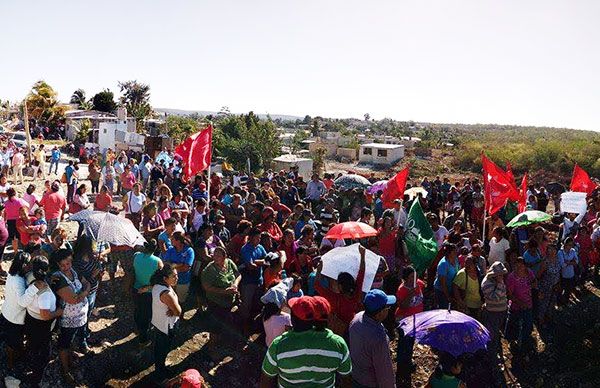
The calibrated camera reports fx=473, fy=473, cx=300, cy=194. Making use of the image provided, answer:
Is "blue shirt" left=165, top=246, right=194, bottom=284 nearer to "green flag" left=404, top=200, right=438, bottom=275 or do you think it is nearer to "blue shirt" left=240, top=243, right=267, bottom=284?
"blue shirt" left=240, top=243, right=267, bottom=284

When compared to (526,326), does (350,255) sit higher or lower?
higher

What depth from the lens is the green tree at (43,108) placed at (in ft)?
136

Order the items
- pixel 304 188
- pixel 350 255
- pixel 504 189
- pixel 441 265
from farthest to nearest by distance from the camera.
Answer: pixel 304 188
pixel 504 189
pixel 441 265
pixel 350 255

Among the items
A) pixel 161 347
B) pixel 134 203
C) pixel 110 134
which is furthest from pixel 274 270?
pixel 110 134

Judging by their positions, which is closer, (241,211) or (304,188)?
(241,211)

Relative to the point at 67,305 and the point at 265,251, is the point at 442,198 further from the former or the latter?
the point at 67,305

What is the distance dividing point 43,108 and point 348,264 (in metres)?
43.8

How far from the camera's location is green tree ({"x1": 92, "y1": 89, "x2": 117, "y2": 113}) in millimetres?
55169

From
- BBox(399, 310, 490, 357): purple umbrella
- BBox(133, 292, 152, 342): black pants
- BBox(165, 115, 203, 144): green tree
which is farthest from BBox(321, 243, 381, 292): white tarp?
BBox(165, 115, 203, 144): green tree

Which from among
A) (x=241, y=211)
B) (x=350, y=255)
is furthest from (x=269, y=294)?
(x=241, y=211)

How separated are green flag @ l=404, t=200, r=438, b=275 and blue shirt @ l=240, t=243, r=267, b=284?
223 centimetres

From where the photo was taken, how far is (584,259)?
33.9 feet

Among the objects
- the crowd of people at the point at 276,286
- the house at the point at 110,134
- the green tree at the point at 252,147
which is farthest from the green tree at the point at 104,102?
the crowd of people at the point at 276,286

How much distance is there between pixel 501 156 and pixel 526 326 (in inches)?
1808
